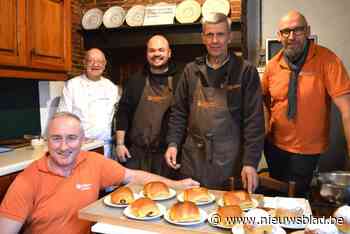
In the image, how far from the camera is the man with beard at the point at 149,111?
7.41 feet

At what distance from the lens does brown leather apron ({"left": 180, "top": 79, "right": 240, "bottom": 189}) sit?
1.72 meters

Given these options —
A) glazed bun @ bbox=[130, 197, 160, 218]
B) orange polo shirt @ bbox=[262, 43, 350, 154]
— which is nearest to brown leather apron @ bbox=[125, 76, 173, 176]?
orange polo shirt @ bbox=[262, 43, 350, 154]

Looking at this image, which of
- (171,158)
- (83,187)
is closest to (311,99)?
(171,158)

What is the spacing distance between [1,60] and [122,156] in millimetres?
967

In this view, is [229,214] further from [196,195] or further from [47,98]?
[47,98]

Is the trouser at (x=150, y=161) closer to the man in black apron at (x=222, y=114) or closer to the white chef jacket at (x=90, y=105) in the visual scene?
the white chef jacket at (x=90, y=105)

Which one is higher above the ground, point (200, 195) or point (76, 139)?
point (76, 139)

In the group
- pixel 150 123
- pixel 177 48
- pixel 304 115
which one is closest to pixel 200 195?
pixel 304 115

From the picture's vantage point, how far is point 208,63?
179 centimetres

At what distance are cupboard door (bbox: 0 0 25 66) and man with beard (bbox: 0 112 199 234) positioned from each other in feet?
3.18

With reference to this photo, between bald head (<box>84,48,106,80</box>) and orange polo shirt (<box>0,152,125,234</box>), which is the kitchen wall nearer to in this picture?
bald head (<box>84,48,106,80</box>)

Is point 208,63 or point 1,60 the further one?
point 1,60

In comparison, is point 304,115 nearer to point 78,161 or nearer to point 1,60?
point 78,161

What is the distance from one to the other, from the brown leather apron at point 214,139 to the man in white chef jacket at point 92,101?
107 centimetres
